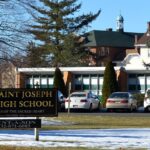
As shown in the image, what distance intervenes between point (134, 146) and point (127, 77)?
41950mm

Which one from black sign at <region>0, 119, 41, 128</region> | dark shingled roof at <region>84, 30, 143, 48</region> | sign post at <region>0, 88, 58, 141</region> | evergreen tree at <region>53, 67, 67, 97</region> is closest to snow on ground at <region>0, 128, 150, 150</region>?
black sign at <region>0, 119, 41, 128</region>

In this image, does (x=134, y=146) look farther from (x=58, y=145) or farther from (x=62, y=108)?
(x=62, y=108)

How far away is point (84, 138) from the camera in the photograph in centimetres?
1928

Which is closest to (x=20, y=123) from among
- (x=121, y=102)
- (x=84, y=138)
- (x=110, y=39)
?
(x=84, y=138)

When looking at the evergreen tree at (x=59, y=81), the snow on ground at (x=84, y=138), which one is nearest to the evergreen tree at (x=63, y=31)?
the evergreen tree at (x=59, y=81)

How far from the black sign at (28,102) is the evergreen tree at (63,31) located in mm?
55859

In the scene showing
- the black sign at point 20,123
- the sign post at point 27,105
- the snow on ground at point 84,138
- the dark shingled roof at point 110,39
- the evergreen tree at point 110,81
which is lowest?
the snow on ground at point 84,138

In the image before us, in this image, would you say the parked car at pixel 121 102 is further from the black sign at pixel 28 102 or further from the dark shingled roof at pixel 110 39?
the dark shingled roof at pixel 110 39

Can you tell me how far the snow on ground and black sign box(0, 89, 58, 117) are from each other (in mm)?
839

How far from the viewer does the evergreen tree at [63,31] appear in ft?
253

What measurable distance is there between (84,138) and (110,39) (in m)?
92.8

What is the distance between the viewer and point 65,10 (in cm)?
8225

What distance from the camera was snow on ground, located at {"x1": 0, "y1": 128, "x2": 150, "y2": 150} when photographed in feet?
57.2

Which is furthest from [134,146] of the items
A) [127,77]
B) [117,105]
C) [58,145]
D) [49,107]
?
[127,77]
